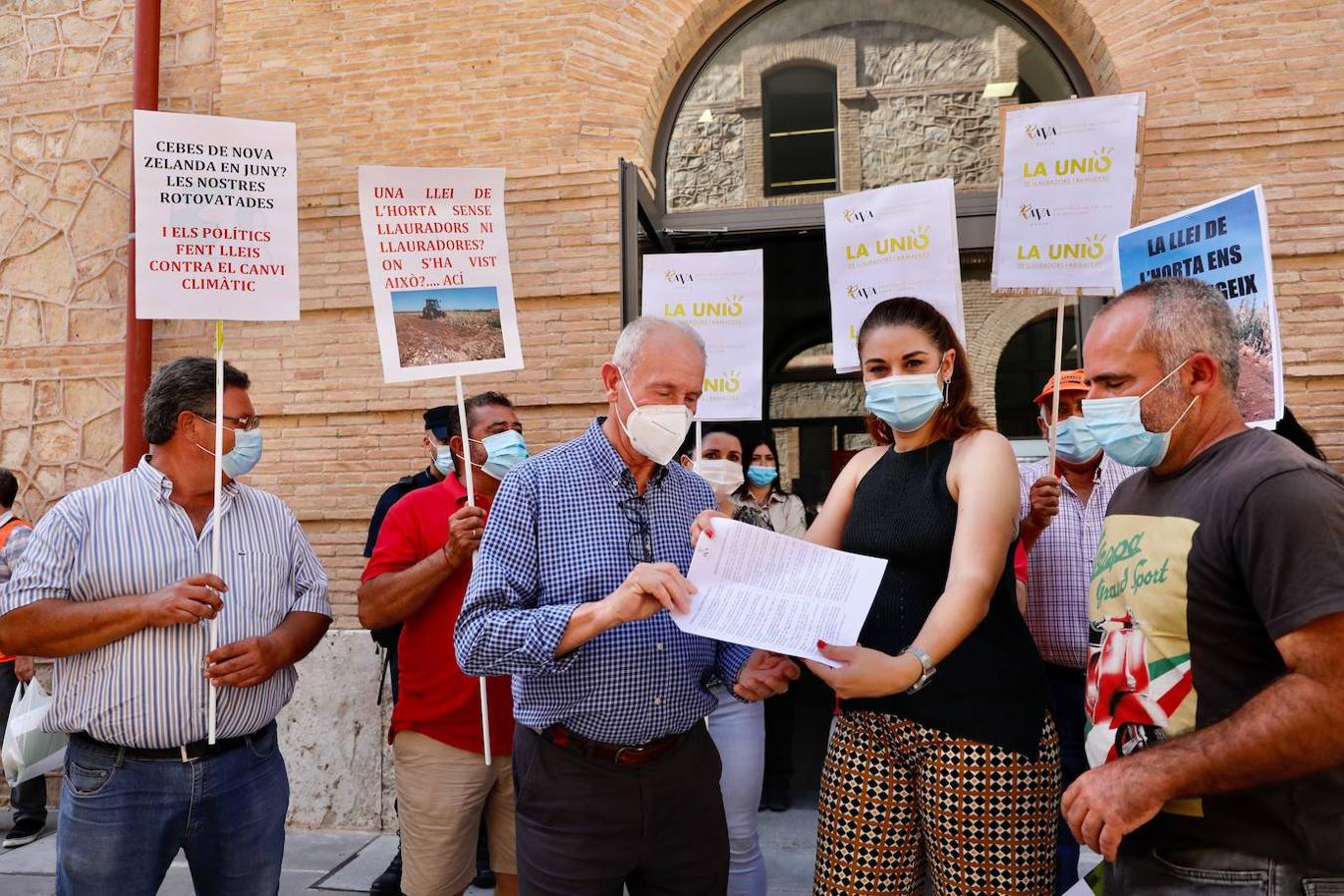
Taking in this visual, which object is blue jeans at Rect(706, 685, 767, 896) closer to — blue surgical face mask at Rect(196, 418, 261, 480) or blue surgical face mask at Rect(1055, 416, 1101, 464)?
blue surgical face mask at Rect(1055, 416, 1101, 464)

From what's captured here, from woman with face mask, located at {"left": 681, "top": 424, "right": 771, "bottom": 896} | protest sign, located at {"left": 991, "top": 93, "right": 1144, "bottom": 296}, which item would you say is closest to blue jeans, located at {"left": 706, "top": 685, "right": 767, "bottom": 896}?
woman with face mask, located at {"left": 681, "top": 424, "right": 771, "bottom": 896}

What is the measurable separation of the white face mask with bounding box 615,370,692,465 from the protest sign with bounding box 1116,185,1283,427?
138 centimetres

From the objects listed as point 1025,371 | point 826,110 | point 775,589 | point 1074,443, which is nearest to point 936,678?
point 775,589

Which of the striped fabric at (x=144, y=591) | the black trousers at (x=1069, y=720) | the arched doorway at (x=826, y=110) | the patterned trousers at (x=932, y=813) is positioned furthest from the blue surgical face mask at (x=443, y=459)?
the black trousers at (x=1069, y=720)

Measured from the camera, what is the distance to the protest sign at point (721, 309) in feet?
14.7

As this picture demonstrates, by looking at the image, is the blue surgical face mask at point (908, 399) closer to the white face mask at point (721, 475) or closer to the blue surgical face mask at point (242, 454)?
the blue surgical face mask at point (242, 454)

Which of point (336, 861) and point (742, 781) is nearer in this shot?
point (742, 781)

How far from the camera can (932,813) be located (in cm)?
203

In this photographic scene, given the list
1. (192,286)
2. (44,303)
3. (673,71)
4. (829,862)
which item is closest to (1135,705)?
(829,862)

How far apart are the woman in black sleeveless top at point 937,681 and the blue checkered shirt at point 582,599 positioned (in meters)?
0.41

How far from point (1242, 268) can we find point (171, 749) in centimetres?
339

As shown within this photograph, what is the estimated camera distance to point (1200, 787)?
1502 mm

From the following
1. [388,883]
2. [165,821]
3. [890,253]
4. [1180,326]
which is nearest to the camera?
[1180,326]

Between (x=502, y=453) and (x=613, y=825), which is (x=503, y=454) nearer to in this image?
(x=502, y=453)
